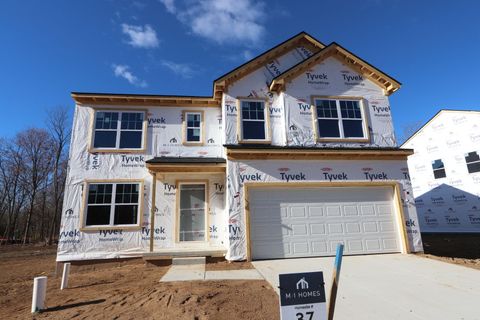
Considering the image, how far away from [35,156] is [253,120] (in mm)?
29798

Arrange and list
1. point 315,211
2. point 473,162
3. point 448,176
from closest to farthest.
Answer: point 315,211
point 473,162
point 448,176

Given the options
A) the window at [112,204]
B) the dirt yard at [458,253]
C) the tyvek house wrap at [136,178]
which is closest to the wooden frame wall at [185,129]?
the tyvek house wrap at [136,178]

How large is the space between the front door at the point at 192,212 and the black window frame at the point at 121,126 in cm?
280

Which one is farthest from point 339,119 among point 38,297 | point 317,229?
point 38,297

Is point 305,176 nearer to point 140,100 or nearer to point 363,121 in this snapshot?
point 363,121

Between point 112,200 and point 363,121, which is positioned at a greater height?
point 363,121

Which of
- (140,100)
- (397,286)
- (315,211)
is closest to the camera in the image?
(397,286)

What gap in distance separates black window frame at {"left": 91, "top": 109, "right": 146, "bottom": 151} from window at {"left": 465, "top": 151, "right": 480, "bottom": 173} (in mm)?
20721

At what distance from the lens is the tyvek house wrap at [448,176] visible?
18.2 m

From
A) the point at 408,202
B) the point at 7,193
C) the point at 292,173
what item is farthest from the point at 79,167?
the point at 7,193

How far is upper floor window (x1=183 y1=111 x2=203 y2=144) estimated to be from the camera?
1237cm

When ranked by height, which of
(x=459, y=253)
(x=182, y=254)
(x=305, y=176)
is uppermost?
(x=305, y=176)

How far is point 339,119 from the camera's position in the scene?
1173cm

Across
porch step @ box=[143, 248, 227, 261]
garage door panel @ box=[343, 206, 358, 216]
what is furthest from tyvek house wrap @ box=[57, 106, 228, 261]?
garage door panel @ box=[343, 206, 358, 216]
